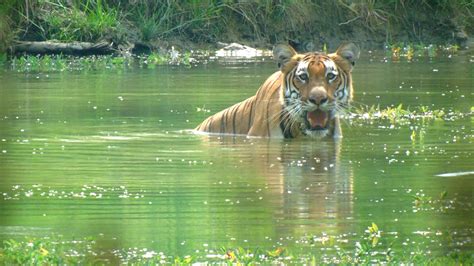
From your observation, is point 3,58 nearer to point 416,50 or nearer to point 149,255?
point 416,50

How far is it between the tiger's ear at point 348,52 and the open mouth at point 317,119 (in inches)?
26.0

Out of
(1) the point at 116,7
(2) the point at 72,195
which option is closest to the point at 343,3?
(1) the point at 116,7

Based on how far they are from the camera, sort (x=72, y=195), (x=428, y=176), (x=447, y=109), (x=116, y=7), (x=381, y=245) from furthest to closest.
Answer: (x=116, y=7) → (x=447, y=109) → (x=428, y=176) → (x=72, y=195) → (x=381, y=245)

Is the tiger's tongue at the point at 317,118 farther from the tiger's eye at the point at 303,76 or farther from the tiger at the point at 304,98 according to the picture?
the tiger's eye at the point at 303,76

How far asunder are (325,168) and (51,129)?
3.72 meters

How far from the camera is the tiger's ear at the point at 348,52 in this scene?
1304cm

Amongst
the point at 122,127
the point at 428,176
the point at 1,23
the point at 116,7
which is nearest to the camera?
the point at 428,176

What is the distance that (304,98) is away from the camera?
12.6 meters

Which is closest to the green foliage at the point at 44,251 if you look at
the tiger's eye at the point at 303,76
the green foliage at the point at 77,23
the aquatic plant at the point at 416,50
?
the tiger's eye at the point at 303,76

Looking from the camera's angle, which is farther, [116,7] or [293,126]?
[116,7]

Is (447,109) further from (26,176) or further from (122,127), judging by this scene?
(26,176)

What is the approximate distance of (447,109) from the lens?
15.7 meters

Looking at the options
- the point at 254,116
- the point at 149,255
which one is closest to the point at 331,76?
the point at 254,116

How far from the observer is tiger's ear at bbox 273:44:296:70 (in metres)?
13.1
